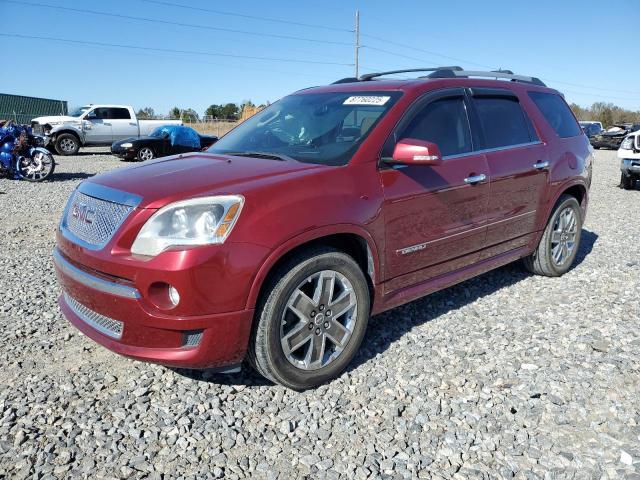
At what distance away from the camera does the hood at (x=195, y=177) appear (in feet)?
8.87

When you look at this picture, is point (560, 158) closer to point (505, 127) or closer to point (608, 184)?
point (505, 127)

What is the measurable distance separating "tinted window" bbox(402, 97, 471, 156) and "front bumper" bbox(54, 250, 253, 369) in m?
1.78

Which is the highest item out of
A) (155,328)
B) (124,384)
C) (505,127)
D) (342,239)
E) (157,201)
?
(505,127)

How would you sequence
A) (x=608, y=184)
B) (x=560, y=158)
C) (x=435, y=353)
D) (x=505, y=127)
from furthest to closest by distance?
(x=608, y=184)
(x=560, y=158)
(x=505, y=127)
(x=435, y=353)

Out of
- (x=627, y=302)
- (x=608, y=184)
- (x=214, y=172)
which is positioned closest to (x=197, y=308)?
(x=214, y=172)

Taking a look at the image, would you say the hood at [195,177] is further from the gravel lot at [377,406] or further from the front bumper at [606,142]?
the front bumper at [606,142]

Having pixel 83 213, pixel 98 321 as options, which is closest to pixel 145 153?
pixel 83 213

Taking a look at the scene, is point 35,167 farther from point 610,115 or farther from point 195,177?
point 610,115

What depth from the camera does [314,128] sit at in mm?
3688

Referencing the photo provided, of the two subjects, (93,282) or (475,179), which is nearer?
(93,282)

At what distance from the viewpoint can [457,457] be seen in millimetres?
2475

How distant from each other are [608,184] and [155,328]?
46.2ft

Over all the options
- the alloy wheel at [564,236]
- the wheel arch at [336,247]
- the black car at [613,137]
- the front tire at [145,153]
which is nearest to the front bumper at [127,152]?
the front tire at [145,153]

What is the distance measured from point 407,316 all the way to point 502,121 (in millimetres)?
1841
